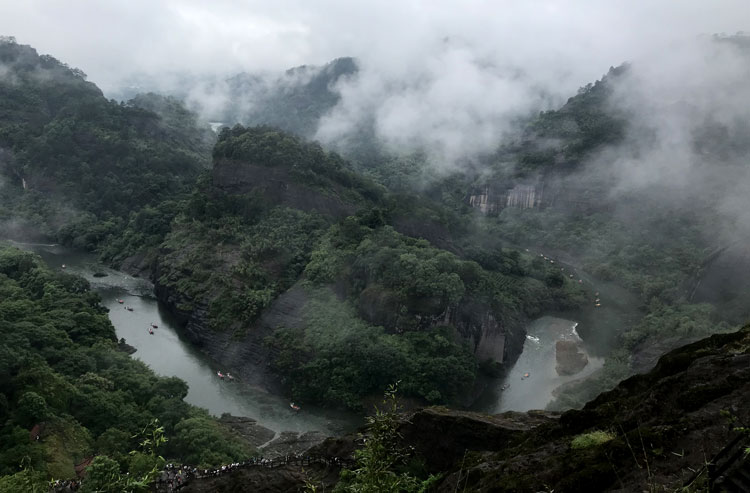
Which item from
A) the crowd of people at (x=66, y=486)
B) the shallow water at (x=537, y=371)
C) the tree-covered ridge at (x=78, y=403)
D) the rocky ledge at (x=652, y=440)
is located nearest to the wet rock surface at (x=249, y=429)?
the tree-covered ridge at (x=78, y=403)

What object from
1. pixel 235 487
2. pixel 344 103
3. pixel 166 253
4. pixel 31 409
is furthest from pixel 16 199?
pixel 344 103

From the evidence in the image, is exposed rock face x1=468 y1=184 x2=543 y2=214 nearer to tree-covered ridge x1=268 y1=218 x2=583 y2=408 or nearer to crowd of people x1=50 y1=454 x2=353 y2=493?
tree-covered ridge x1=268 y1=218 x2=583 y2=408

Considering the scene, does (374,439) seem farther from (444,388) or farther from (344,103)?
(344,103)

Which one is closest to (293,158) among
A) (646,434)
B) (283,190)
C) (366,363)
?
(283,190)

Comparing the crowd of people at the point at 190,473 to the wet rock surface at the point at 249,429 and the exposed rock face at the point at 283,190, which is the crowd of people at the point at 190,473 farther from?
the exposed rock face at the point at 283,190

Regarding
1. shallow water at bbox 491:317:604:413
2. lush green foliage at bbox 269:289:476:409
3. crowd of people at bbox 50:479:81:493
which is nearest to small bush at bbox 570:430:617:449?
crowd of people at bbox 50:479:81:493
